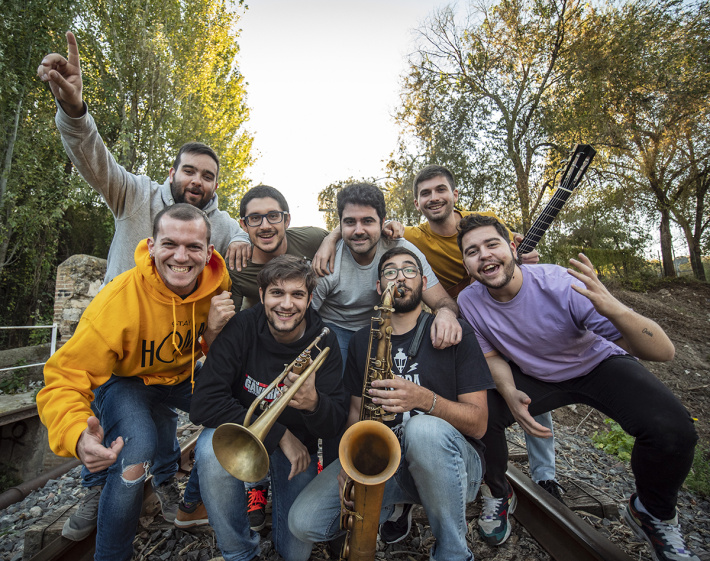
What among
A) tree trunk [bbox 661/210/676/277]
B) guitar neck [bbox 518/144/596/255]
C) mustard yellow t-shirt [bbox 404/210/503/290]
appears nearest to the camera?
guitar neck [bbox 518/144/596/255]

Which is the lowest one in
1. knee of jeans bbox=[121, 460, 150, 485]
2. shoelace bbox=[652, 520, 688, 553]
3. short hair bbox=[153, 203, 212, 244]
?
A: knee of jeans bbox=[121, 460, 150, 485]

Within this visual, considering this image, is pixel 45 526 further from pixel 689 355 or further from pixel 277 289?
pixel 689 355

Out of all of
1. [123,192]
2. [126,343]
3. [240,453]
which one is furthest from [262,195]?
[240,453]

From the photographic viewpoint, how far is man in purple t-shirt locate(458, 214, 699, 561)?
2.24 m

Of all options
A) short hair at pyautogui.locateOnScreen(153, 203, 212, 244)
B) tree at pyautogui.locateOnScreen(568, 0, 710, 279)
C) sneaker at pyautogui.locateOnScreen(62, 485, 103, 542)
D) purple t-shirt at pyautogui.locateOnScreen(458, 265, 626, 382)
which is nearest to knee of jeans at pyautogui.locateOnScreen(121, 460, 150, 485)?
sneaker at pyautogui.locateOnScreen(62, 485, 103, 542)

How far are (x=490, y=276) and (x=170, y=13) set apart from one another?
604 inches

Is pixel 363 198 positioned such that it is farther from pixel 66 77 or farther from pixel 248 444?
pixel 66 77

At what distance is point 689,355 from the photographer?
8109 mm

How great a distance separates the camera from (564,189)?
12.4 ft

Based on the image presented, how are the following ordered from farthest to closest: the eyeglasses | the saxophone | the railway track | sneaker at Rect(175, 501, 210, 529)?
the eyeglasses
sneaker at Rect(175, 501, 210, 529)
the railway track
the saxophone

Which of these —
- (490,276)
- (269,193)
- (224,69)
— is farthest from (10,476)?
(224,69)

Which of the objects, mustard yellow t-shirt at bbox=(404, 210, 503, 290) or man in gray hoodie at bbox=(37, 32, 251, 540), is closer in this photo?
man in gray hoodie at bbox=(37, 32, 251, 540)

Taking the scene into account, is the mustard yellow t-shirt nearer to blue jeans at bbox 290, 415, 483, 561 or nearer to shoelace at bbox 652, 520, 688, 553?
blue jeans at bbox 290, 415, 483, 561

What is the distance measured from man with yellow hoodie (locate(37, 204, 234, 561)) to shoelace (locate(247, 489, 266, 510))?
31.4 inches
